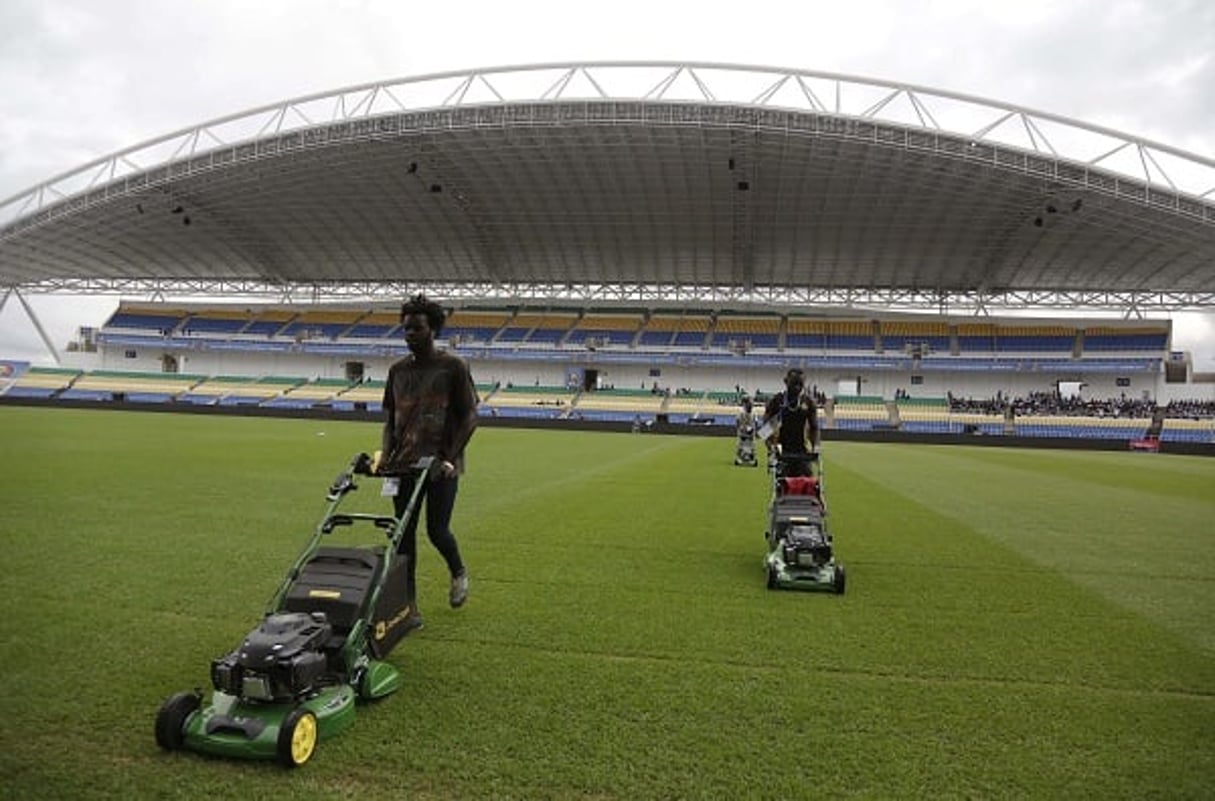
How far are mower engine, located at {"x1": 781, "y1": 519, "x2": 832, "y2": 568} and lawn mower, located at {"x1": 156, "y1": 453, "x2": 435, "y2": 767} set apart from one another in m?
3.41

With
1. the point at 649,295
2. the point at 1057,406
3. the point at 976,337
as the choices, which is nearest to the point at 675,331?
the point at 649,295

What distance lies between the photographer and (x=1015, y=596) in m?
6.04

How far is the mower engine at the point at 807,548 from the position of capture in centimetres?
605

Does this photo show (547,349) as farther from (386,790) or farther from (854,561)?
(386,790)

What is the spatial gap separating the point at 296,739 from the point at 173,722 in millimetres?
524

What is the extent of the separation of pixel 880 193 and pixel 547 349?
86.6ft

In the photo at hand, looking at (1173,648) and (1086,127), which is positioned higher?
(1086,127)

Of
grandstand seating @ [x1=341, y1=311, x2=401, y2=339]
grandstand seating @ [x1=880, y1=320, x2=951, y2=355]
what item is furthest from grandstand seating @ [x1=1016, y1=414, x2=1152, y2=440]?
grandstand seating @ [x1=341, y1=311, x2=401, y2=339]

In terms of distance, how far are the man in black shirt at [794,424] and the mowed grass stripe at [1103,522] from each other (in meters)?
2.63

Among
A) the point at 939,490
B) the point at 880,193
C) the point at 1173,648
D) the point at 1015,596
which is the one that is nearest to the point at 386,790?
the point at 1173,648

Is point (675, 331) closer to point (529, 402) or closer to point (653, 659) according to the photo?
point (529, 402)

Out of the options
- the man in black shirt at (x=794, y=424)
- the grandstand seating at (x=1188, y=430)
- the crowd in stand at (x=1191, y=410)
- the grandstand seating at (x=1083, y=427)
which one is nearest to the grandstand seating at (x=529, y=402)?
the grandstand seating at (x=1083, y=427)

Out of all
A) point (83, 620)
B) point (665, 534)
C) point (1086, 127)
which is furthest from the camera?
point (1086, 127)

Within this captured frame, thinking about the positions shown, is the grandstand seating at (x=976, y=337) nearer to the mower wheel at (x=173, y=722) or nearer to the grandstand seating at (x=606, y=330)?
the grandstand seating at (x=606, y=330)
